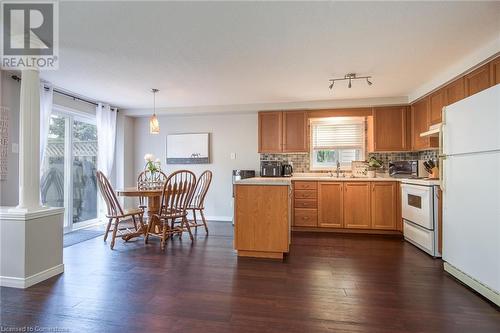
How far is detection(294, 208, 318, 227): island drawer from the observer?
4.28 meters

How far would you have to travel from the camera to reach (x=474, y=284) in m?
2.13

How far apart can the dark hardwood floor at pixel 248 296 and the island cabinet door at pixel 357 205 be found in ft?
3.36

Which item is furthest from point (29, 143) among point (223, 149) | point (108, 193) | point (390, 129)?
point (390, 129)

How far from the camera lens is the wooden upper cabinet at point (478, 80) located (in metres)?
2.58

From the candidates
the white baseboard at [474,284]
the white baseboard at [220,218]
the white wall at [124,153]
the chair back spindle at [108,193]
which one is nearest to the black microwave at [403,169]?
the white baseboard at [474,284]

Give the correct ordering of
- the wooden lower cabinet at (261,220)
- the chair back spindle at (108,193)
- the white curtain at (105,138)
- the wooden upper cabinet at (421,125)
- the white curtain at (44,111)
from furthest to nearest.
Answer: the white curtain at (105,138) → the wooden upper cabinet at (421,125) → the white curtain at (44,111) → the chair back spindle at (108,193) → the wooden lower cabinet at (261,220)

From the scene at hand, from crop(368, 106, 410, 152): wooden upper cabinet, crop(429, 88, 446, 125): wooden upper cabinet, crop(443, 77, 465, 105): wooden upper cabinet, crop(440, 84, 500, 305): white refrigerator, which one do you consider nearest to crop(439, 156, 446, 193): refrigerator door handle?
crop(440, 84, 500, 305): white refrigerator

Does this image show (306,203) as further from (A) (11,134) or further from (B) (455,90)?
(A) (11,134)

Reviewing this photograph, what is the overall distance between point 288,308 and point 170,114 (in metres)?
4.33

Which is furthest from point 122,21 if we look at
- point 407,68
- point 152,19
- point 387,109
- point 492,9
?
point 387,109

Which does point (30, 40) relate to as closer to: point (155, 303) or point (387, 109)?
point (155, 303)

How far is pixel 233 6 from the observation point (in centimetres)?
191

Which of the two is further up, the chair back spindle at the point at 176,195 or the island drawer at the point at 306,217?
the chair back spindle at the point at 176,195

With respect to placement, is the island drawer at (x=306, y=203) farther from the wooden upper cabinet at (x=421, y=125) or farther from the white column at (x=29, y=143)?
the white column at (x=29, y=143)
